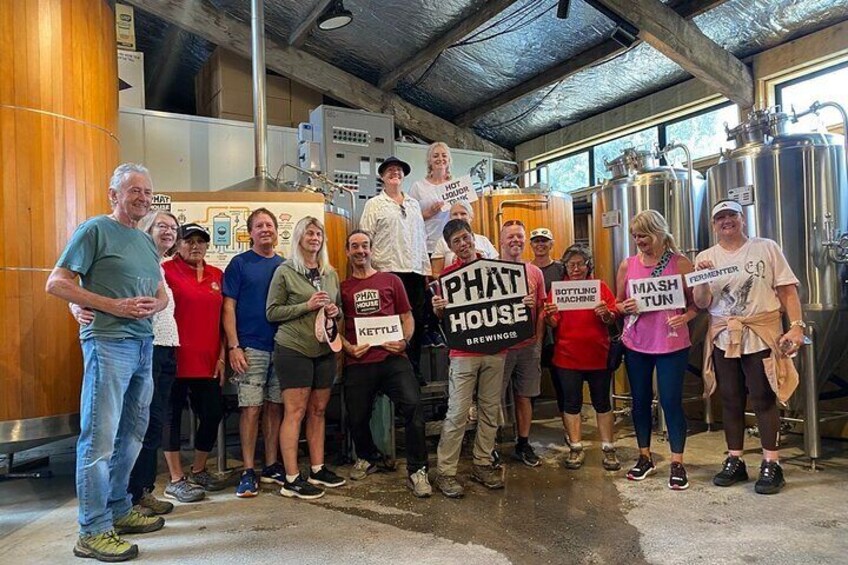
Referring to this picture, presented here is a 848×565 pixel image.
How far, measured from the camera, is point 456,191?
167 inches

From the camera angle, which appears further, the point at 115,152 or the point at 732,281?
the point at 115,152

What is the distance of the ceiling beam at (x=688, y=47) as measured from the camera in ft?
17.2

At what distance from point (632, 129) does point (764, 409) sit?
4566 mm

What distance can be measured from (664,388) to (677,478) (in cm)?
50

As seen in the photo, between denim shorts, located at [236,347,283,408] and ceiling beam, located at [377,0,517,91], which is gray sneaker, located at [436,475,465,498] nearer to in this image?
denim shorts, located at [236,347,283,408]

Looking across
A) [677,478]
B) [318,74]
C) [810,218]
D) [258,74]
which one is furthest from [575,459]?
[318,74]

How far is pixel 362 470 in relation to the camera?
3.69 metres

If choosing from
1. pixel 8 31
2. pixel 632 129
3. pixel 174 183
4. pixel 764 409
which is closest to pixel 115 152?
pixel 8 31

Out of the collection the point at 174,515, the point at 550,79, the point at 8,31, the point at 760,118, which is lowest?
Result: the point at 174,515

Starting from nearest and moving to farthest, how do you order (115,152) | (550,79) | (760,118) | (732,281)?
(732,281), (115,152), (760,118), (550,79)

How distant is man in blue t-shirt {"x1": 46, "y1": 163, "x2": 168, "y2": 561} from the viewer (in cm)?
252

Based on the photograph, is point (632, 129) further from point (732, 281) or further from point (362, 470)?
point (362, 470)

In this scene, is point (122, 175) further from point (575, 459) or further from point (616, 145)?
point (616, 145)

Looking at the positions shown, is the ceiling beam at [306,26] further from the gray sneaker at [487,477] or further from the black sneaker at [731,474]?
the black sneaker at [731,474]
